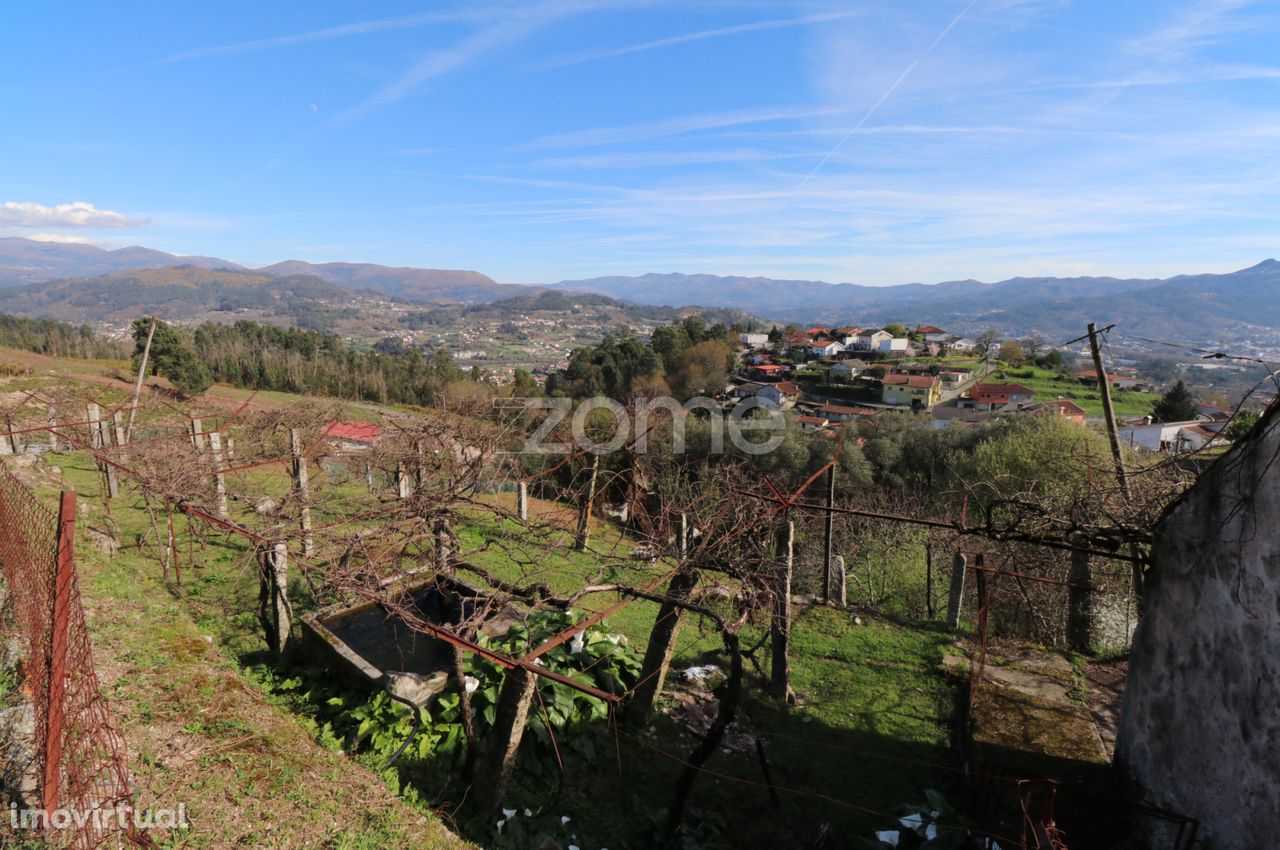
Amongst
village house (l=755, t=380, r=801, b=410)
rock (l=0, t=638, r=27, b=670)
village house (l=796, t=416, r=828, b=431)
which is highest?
rock (l=0, t=638, r=27, b=670)

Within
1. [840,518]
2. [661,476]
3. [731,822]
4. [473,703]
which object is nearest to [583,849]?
[731,822]

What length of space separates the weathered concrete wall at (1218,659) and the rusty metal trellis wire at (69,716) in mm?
6251

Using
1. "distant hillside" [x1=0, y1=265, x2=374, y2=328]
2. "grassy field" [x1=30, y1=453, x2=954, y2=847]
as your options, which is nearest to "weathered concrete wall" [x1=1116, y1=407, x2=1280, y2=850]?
"grassy field" [x1=30, y1=453, x2=954, y2=847]

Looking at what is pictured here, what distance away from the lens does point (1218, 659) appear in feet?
13.2

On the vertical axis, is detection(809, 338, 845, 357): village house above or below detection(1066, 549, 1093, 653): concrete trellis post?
above

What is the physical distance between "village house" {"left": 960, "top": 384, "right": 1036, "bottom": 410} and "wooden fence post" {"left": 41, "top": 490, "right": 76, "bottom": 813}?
4613cm

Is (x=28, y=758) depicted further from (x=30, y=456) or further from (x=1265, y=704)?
(x=30, y=456)

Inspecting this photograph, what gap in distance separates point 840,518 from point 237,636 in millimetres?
13756

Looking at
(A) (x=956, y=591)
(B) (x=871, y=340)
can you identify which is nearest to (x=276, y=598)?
(A) (x=956, y=591)

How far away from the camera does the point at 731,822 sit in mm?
5207

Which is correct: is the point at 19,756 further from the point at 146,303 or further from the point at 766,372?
the point at 146,303

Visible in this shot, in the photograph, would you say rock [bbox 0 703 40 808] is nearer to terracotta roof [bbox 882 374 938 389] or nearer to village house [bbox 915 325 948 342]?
terracotta roof [bbox 882 374 938 389]

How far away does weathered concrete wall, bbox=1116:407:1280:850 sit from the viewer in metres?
3.64

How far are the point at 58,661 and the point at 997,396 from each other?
158 ft
